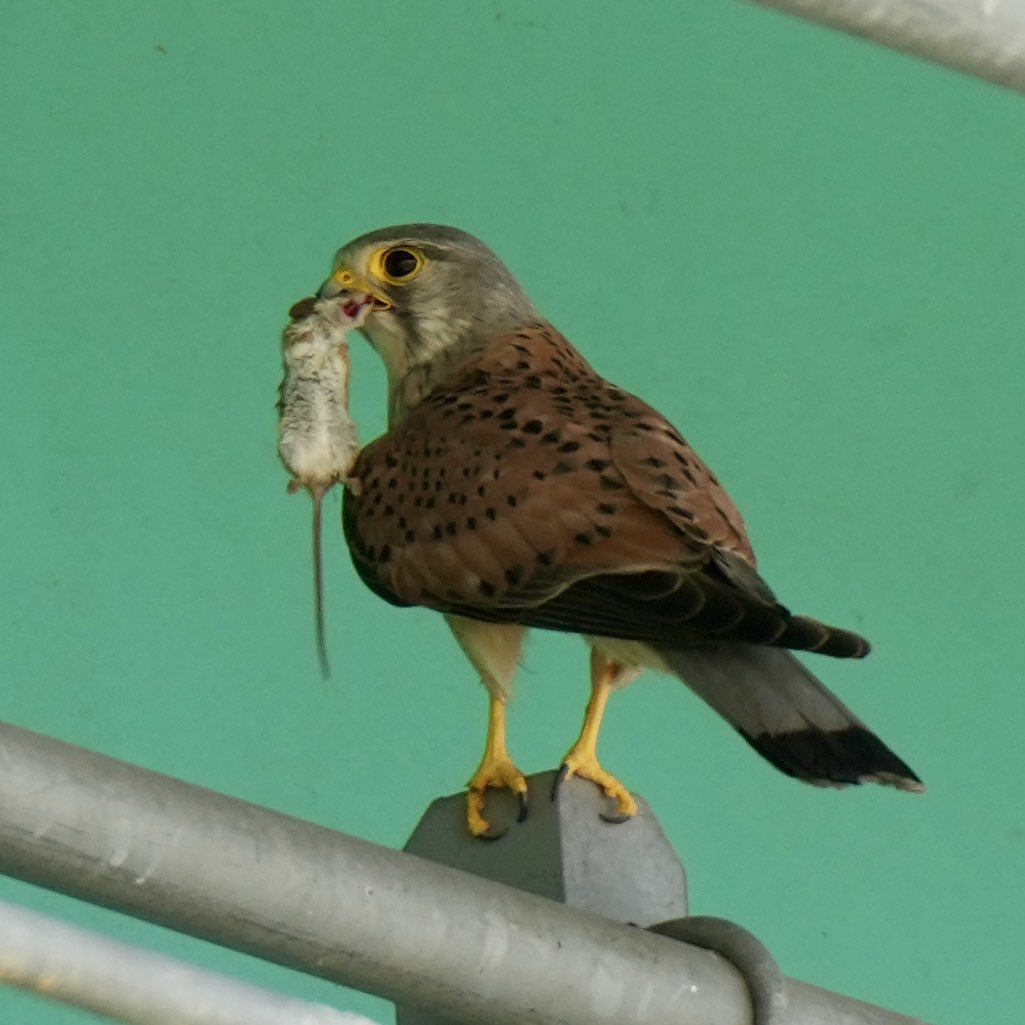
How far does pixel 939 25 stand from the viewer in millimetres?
1311

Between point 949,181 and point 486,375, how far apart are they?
1.05m

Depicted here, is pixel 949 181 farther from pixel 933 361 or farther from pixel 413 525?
pixel 413 525

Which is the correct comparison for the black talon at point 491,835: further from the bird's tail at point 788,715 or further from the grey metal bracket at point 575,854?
the bird's tail at point 788,715

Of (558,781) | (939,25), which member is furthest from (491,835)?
(939,25)

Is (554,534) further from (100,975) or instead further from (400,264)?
(100,975)

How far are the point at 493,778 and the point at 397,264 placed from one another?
2.38ft

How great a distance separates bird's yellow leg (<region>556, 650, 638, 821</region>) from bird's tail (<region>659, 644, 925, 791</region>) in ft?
0.32

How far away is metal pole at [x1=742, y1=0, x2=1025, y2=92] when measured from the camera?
130cm

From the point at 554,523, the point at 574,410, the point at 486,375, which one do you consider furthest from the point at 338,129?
the point at 554,523

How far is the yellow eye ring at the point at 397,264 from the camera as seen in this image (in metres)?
2.77

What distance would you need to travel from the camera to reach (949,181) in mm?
3523

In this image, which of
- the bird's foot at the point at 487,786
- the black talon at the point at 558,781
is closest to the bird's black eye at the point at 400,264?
the bird's foot at the point at 487,786

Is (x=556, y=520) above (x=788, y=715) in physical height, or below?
above

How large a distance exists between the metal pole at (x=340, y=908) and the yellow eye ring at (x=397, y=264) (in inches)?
50.7
